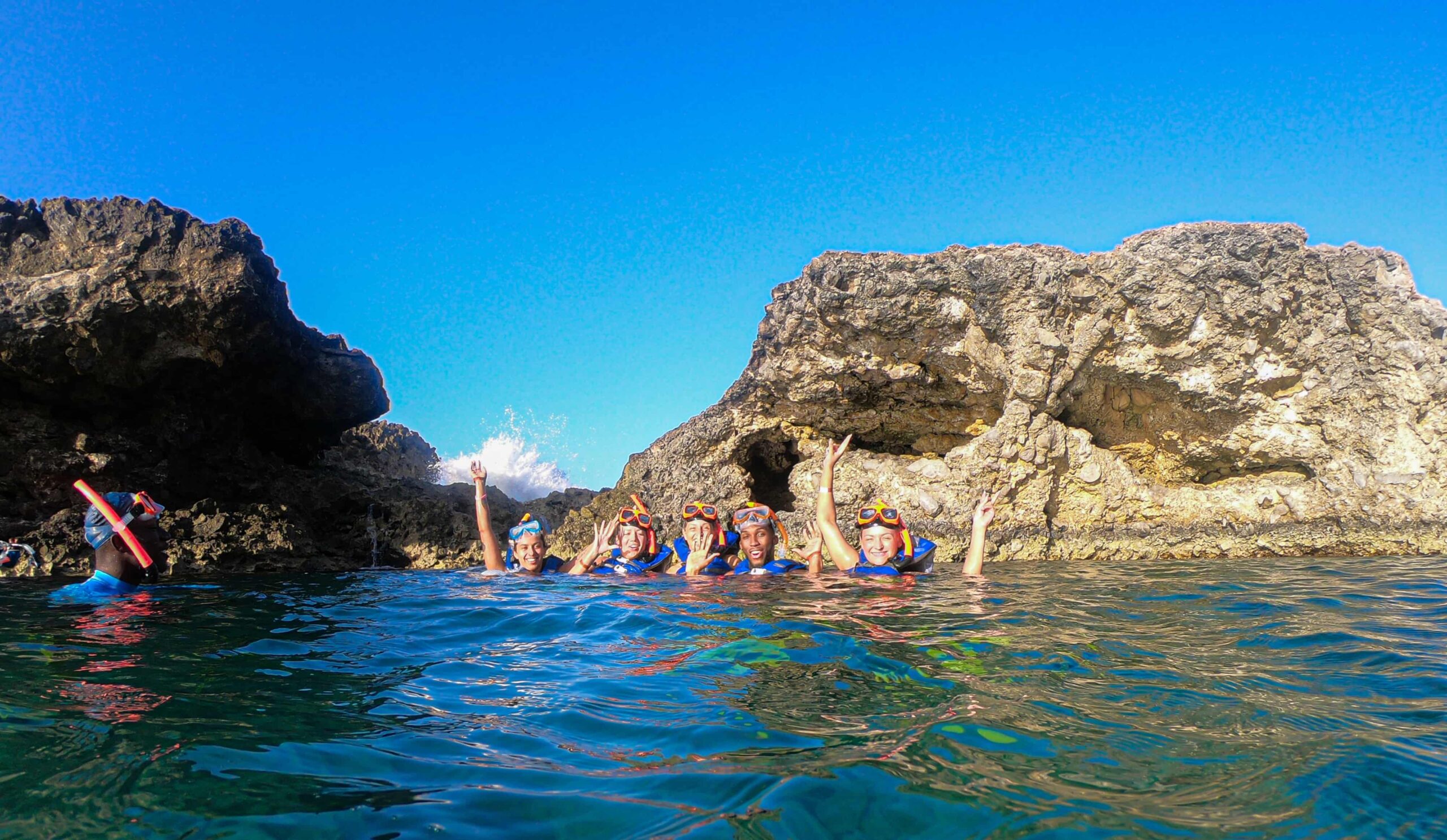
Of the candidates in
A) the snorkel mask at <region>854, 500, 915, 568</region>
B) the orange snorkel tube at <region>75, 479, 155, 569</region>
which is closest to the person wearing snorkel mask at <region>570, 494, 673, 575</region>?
the snorkel mask at <region>854, 500, 915, 568</region>

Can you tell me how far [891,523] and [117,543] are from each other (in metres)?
6.65

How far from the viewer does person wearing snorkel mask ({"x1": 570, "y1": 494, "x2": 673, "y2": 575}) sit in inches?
327

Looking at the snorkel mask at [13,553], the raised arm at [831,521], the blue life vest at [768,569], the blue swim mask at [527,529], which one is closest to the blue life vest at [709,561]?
the blue life vest at [768,569]

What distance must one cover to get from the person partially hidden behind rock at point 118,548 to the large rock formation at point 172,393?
2.83 meters

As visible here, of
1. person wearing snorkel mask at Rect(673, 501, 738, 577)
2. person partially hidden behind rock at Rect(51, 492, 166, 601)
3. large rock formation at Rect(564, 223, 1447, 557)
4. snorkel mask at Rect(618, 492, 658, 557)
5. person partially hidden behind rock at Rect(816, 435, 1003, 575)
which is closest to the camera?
person partially hidden behind rock at Rect(51, 492, 166, 601)

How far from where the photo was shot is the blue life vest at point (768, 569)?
7.60m

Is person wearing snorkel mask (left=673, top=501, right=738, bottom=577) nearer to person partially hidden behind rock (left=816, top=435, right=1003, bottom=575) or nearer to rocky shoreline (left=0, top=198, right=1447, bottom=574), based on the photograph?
person partially hidden behind rock (left=816, top=435, right=1003, bottom=575)

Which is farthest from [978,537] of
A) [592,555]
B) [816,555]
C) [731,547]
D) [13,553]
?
[13,553]

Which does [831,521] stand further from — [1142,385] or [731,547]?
[1142,385]

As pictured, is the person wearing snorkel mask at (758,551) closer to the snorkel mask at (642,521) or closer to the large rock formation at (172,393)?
the snorkel mask at (642,521)

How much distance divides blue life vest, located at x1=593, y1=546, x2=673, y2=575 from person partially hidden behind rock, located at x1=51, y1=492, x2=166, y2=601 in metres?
3.99

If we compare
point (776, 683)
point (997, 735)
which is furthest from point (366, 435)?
point (997, 735)

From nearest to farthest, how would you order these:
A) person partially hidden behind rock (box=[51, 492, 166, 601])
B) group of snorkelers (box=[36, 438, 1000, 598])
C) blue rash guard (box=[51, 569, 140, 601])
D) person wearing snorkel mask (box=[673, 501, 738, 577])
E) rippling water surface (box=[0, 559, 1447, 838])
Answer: rippling water surface (box=[0, 559, 1447, 838]) → blue rash guard (box=[51, 569, 140, 601]) → person partially hidden behind rock (box=[51, 492, 166, 601]) → group of snorkelers (box=[36, 438, 1000, 598]) → person wearing snorkel mask (box=[673, 501, 738, 577])

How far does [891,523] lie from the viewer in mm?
7020
